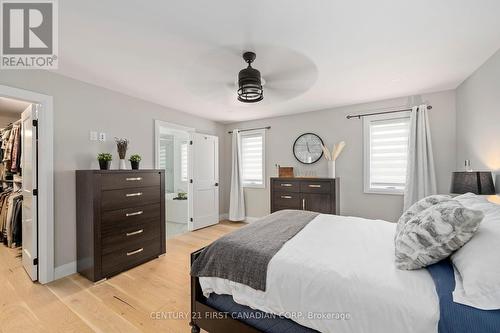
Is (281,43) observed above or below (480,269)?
above

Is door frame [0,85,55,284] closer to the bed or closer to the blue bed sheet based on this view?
the bed

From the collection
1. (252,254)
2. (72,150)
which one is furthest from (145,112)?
(252,254)

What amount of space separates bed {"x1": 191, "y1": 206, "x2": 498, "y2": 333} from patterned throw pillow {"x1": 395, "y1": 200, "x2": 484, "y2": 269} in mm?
65

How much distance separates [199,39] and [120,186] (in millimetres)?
1934

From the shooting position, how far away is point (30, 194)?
2.41 meters

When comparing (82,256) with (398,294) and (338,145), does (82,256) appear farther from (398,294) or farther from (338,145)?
(338,145)

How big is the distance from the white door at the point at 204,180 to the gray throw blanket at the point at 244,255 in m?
2.74

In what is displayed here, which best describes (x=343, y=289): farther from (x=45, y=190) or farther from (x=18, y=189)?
(x=18, y=189)

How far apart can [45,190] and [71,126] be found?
802mm

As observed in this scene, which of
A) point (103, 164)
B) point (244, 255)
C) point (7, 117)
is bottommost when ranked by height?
point (244, 255)

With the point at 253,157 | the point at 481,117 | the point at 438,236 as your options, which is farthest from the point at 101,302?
the point at 481,117

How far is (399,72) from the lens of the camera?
2504mm

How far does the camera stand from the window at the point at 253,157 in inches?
187

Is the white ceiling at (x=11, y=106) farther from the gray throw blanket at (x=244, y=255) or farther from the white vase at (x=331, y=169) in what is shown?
the white vase at (x=331, y=169)
